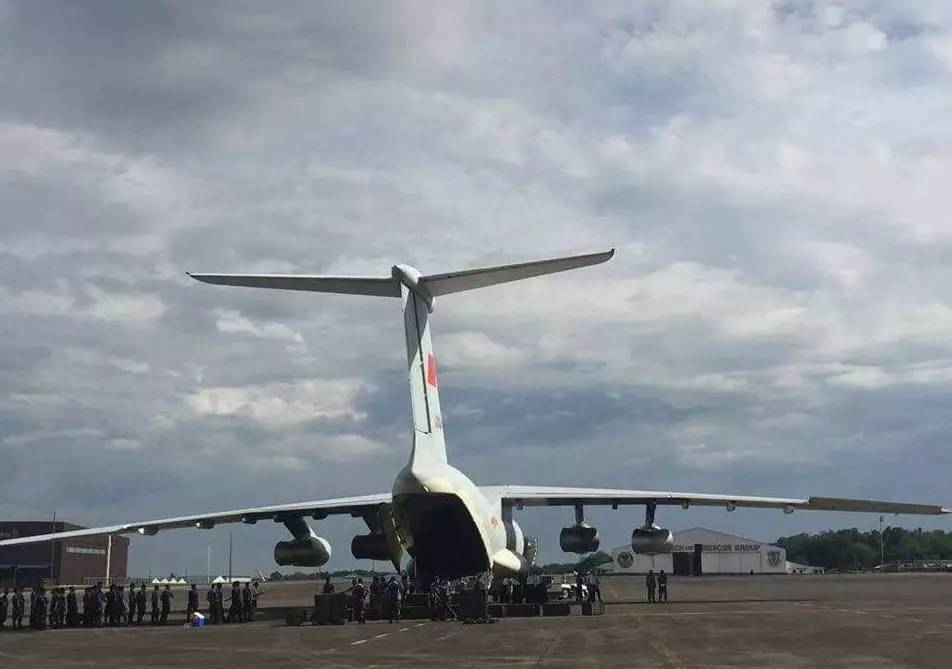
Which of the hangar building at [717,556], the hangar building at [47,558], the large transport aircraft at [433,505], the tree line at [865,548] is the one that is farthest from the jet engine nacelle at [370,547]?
the tree line at [865,548]

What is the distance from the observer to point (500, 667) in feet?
53.2

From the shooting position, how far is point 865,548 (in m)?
136

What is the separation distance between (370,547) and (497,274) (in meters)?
13.2

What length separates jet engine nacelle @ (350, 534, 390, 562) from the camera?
3688cm

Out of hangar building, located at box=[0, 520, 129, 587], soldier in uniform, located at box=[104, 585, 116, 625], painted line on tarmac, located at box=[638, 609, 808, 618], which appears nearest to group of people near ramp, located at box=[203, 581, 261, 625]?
soldier in uniform, located at box=[104, 585, 116, 625]

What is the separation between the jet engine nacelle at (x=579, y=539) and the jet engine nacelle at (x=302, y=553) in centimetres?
923

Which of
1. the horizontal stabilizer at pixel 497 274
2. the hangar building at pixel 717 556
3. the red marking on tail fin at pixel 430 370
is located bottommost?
the hangar building at pixel 717 556

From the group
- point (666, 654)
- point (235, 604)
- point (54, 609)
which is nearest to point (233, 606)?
point (235, 604)

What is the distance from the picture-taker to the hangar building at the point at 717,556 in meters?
109

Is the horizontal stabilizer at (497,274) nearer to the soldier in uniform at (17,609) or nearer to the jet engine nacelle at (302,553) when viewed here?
the jet engine nacelle at (302,553)

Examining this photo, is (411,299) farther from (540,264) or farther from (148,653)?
(148,653)

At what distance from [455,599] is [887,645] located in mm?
14871

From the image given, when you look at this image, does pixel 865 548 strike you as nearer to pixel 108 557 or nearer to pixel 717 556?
pixel 717 556

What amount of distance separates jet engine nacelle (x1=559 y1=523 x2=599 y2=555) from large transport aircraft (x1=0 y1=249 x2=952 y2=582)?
0.13 feet
